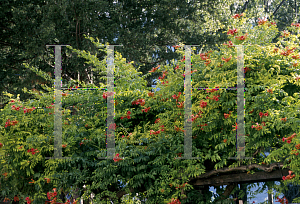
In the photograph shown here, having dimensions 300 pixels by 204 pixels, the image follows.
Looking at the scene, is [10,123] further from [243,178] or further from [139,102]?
[243,178]

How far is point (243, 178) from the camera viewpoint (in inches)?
144

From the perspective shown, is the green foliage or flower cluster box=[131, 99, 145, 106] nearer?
the green foliage

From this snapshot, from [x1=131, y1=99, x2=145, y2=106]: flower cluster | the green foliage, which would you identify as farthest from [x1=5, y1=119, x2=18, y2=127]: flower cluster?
[x1=131, y1=99, x2=145, y2=106]: flower cluster

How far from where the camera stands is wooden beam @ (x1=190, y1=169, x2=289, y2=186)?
340cm

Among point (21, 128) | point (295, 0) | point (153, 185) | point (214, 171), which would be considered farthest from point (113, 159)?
point (295, 0)

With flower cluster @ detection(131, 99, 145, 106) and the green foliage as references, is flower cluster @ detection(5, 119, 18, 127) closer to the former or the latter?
the green foliage

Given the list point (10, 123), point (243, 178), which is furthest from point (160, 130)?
point (10, 123)

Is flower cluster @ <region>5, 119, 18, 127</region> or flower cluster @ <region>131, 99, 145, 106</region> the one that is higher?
flower cluster @ <region>131, 99, 145, 106</region>

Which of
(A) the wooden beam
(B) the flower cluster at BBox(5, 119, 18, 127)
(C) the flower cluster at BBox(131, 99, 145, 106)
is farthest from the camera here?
(C) the flower cluster at BBox(131, 99, 145, 106)

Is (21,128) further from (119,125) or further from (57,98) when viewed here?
(119,125)

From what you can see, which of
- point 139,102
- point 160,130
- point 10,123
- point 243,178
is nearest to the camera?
point 243,178

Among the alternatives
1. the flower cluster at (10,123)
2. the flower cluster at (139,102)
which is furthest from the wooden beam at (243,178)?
A: the flower cluster at (10,123)

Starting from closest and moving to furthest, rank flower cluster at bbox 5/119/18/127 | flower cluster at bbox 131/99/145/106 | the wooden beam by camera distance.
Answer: the wooden beam
flower cluster at bbox 5/119/18/127
flower cluster at bbox 131/99/145/106

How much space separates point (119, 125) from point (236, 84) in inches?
70.9
